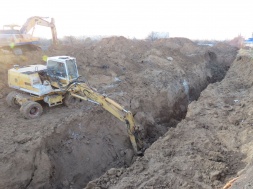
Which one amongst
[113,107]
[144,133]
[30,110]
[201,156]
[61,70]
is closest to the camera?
[201,156]

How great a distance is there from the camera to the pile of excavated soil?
17.2ft

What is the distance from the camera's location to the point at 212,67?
830 inches

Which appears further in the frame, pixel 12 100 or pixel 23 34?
pixel 23 34

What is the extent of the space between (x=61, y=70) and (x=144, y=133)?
190 inches

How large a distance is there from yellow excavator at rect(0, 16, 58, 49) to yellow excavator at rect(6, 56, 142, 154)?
6648 millimetres

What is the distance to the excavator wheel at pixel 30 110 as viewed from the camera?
952 cm

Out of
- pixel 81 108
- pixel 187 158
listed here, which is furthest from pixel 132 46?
pixel 187 158

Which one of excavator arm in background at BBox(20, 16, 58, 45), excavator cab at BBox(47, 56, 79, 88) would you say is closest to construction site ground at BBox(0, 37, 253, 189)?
excavator cab at BBox(47, 56, 79, 88)

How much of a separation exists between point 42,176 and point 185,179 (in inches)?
190

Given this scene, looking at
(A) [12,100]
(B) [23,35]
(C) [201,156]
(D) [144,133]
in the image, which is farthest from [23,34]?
(C) [201,156]

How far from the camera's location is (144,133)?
11.4 metres

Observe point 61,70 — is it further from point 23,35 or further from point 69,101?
point 23,35

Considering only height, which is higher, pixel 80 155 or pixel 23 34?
pixel 23 34

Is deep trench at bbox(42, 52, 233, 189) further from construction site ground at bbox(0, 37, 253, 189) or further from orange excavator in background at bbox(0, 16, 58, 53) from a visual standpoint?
orange excavator in background at bbox(0, 16, 58, 53)
